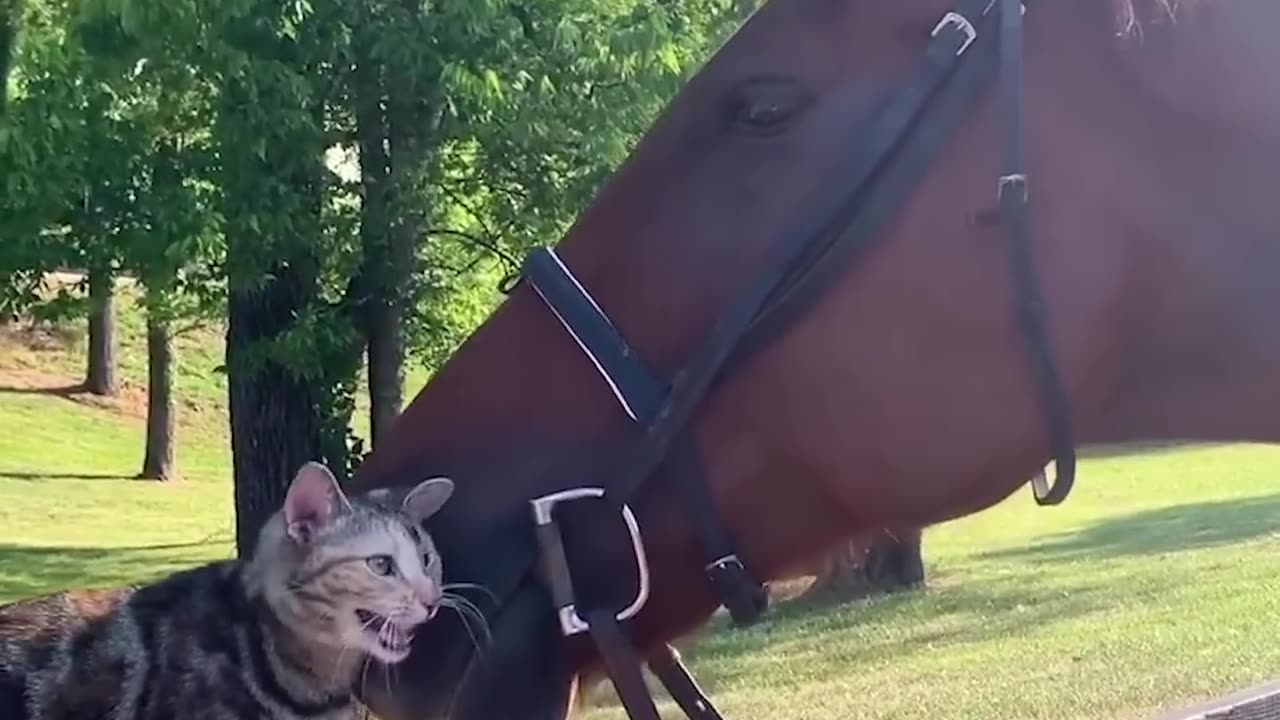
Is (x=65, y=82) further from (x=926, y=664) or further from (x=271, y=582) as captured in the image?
(x=271, y=582)

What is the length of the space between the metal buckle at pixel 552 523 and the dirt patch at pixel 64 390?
98.6 feet

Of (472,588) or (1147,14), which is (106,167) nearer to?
(472,588)

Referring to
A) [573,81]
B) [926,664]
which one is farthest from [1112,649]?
[573,81]

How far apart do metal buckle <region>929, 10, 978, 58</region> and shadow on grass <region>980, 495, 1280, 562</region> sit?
14592 millimetres

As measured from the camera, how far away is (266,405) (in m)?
10.9

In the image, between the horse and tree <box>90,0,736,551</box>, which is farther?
tree <box>90,0,736,551</box>

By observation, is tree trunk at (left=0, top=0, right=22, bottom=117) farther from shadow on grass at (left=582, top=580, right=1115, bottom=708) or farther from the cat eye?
the cat eye

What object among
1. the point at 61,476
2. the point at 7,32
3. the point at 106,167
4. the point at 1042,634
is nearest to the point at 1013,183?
the point at 106,167

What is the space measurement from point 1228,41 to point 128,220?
848cm

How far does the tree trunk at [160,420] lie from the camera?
24.2m

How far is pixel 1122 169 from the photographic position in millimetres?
2152

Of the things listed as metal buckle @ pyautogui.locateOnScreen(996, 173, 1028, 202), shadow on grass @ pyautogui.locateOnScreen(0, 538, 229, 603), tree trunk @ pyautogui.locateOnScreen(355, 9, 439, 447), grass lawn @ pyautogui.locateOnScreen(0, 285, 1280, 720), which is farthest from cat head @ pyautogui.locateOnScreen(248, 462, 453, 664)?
shadow on grass @ pyautogui.locateOnScreen(0, 538, 229, 603)

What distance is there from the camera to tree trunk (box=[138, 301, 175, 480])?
79.5ft

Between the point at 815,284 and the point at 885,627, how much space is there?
10818 millimetres
